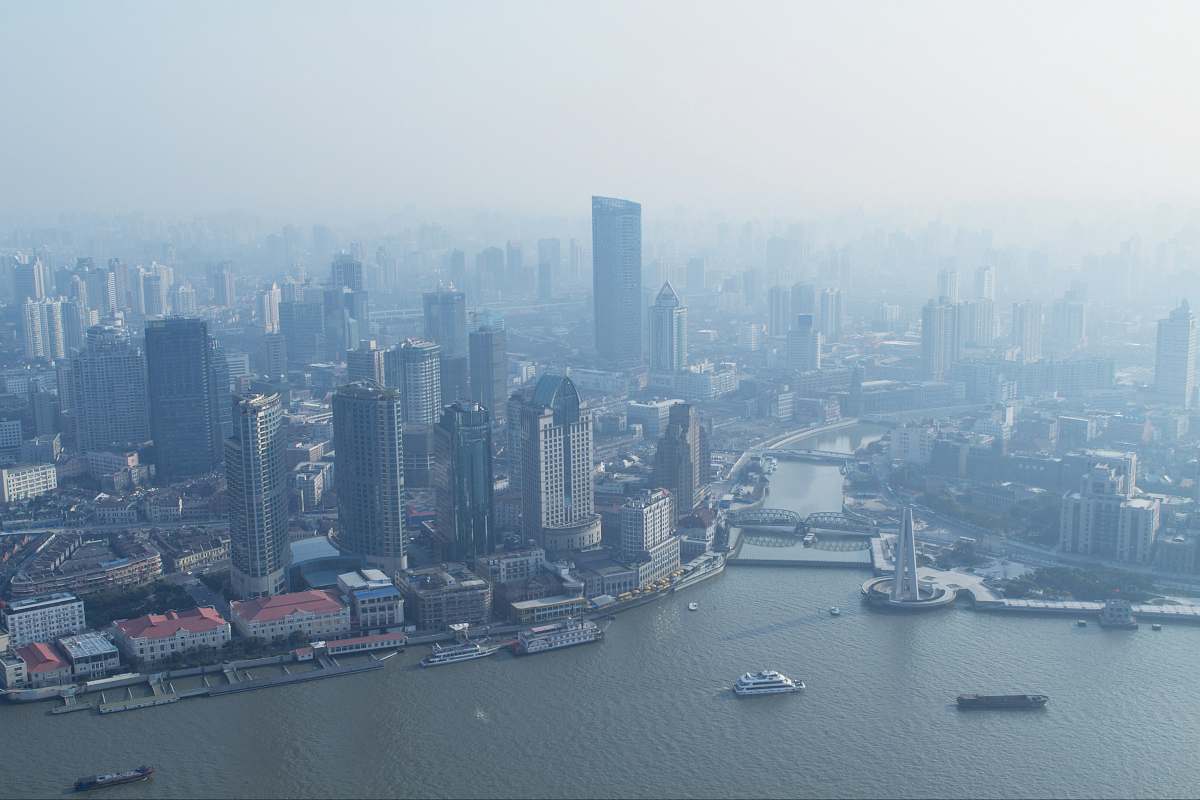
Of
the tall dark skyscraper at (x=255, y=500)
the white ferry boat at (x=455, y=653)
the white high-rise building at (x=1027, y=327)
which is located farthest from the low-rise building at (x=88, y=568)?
the white high-rise building at (x=1027, y=327)

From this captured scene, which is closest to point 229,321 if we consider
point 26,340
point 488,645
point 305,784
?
point 26,340

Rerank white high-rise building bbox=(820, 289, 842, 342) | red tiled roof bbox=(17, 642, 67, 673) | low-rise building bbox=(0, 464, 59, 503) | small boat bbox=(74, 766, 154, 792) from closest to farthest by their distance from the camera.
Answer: small boat bbox=(74, 766, 154, 792), red tiled roof bbox=(17, 642, 67, 673), low-rise building bbox=(0, 464, 59, 503), white high-rise building bbox=(820, 289, 842, 342)

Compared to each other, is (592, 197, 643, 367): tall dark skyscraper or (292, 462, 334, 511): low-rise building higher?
Result: (592, 197, 643, 367): tall dark skyscraper

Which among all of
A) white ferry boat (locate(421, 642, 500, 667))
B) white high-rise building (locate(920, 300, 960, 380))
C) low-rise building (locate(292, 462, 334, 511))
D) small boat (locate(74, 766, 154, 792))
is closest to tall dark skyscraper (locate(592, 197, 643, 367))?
white high-rise building (locate(920, 300, 960, 380))

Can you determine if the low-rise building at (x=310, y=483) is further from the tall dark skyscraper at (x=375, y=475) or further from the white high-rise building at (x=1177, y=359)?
the white high-rise building at (x=1177, y=359)

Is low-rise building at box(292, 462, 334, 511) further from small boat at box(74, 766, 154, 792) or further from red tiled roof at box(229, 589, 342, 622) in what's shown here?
small boat at box(74, 766, 154, 792)

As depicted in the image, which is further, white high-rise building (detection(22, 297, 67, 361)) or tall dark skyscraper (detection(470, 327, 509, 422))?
white high-rise building (detection(22, 297, 67, 361))

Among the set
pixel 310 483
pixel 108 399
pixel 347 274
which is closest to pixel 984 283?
pixel 347 274
